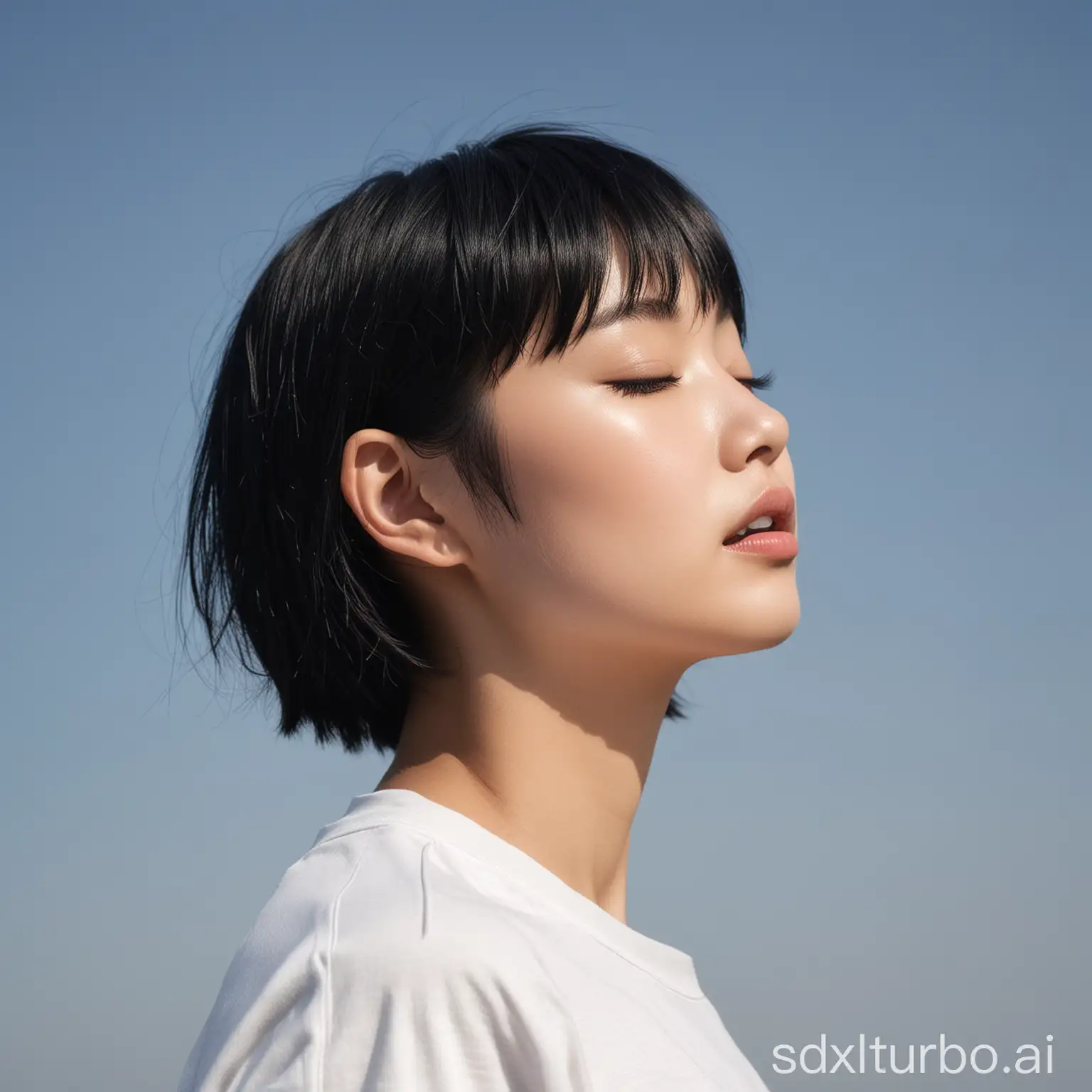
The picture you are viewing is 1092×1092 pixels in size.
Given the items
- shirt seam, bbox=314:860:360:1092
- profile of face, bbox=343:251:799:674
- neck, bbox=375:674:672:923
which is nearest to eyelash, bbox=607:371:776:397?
profile of face, bbox=343:251:799:674

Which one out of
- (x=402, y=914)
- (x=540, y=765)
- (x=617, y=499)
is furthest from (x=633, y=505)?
(x=402, y=914)

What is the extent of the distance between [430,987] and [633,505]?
0.72 meters

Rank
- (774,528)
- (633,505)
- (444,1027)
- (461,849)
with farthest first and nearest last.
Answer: (774,528) < (633,505) < (461,849) < (444,1027)

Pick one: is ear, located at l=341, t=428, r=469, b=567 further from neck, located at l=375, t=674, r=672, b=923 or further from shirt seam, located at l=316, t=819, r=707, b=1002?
shirt seam, located at l=316, t=819, r=707, b=1002

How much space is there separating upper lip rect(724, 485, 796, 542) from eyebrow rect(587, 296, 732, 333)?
305 millimetres

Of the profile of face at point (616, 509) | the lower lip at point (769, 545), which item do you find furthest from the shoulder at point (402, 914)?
the lower lip at point (769, 545)

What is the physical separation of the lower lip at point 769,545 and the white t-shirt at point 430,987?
0.54 meters

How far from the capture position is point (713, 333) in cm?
207

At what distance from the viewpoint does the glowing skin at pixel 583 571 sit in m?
1.86

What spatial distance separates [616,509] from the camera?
1851 mm

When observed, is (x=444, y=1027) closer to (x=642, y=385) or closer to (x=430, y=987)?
(x=430, y=987)

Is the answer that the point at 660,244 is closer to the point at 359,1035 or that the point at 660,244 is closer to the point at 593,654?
the point at 593,654

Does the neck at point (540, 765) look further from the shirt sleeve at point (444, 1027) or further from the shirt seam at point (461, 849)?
the shirt sleeve at point (444, 1027)

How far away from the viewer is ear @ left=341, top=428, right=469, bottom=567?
1974 mm
